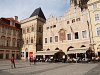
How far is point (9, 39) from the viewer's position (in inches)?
1722

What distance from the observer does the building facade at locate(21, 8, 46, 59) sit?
135 ft

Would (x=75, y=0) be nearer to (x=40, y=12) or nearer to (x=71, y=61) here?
(x=40, y=12)

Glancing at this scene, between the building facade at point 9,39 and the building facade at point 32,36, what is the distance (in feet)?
6.64

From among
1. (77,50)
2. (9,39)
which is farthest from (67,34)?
(9,39)

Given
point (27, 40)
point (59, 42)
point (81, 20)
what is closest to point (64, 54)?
point (59, 42)

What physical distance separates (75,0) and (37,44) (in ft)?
60.2

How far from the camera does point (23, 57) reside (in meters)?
44.2

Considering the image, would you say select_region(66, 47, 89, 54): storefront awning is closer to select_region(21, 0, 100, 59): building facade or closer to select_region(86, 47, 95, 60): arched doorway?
select_region(21, 0, 100, 59): building facade

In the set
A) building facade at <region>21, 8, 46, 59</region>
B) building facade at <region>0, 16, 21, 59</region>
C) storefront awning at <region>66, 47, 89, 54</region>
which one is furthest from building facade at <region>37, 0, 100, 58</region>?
building facade at <region>0, 16, 21, 59</region>

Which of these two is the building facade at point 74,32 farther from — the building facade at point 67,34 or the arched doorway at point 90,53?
the arched doorway at point 90,53

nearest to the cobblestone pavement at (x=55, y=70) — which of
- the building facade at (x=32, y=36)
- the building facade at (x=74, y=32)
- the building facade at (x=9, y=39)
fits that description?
the building facade at (x=74, y=32)

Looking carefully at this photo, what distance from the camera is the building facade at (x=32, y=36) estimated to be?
41188 mm

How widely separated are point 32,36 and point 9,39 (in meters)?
6.80

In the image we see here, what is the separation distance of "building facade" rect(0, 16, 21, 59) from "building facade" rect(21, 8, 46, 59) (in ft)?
6.64
